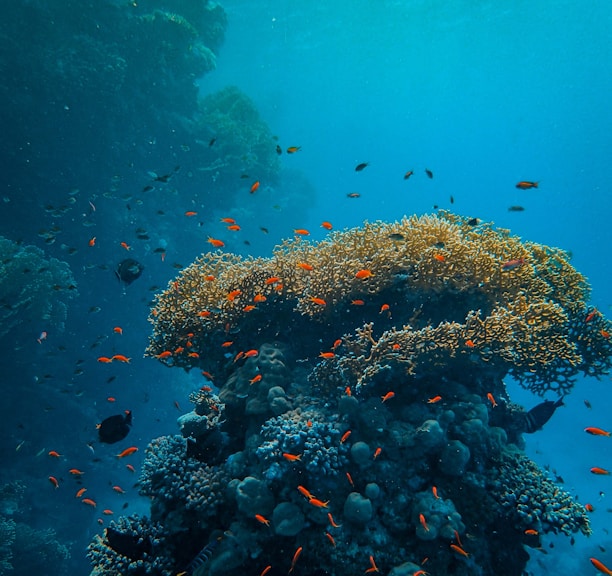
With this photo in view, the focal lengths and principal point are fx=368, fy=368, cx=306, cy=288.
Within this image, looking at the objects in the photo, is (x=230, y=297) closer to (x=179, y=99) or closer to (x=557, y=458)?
(x=179, y=99)

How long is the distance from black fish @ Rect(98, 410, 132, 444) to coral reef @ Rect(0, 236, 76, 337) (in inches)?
372

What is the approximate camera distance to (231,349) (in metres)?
6.39

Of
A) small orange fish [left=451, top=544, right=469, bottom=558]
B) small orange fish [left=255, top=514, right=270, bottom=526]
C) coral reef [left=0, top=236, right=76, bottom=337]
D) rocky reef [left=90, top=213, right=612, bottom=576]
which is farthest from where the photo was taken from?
coral reef [left=0, top=236, right=76, bottom=337]

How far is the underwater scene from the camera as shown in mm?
4535

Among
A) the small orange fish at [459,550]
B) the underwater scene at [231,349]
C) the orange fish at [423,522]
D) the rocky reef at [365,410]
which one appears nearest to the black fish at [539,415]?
the underwater scene at [231,349]

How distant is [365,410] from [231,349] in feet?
8.57

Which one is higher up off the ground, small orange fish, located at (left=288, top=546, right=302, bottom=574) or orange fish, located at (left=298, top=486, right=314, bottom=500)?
orange fish, located at (left=298, top=486, right=314, bottom=500)

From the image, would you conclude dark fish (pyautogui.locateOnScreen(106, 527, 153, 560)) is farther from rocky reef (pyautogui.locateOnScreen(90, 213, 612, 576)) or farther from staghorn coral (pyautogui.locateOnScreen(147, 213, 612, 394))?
staghorn coral (pyautogui.locateOnScreen(147, 213, 612, 394))

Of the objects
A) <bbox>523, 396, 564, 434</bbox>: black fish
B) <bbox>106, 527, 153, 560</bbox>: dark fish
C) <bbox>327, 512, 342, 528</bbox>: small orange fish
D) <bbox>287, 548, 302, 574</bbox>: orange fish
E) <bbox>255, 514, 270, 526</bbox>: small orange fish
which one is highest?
<bbox>523, 396, 564, 434</bbox>: black fish

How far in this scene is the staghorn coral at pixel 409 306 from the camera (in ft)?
17.2

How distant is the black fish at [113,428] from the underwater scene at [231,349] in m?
0.03

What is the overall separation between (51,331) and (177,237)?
28.4 ft

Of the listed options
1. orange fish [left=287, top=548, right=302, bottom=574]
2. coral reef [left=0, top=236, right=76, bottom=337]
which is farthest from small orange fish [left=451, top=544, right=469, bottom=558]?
coral reef [left=0, top=236, right=76, bottom=337]

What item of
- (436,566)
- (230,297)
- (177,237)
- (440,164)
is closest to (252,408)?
(230,297)
